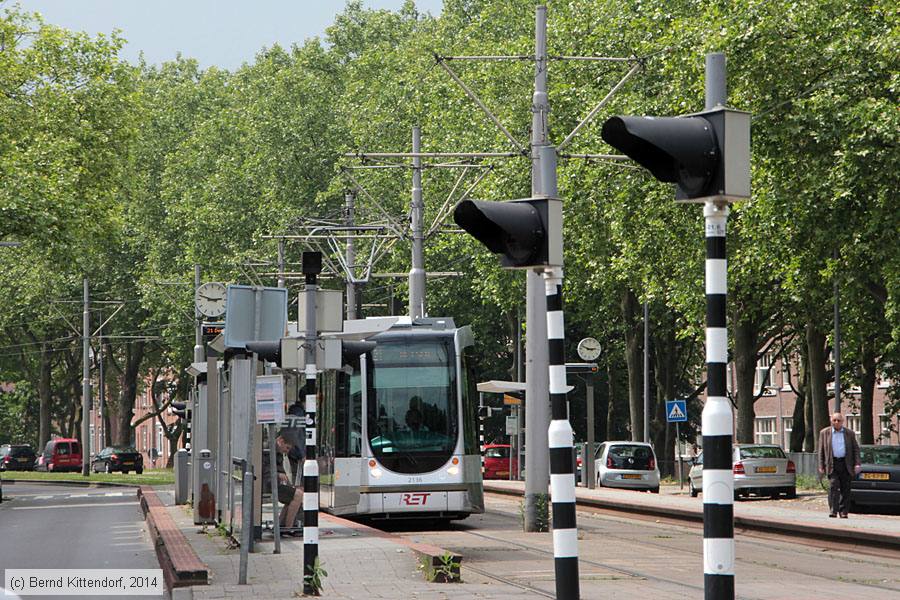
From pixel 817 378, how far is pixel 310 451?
2888 cm

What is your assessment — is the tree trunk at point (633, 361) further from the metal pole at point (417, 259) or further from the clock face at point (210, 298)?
the clock face at point (210, 298)

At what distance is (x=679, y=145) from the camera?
21.1 feet

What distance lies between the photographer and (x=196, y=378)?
2844cm

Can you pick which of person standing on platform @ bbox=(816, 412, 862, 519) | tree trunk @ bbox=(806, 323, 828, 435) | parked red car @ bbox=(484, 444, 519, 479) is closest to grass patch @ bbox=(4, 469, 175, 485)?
parked red car @ bbox=(484, 444, 519, 479)

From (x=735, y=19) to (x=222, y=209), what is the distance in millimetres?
33647

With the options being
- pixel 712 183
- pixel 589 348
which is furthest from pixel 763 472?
pixel 712 183

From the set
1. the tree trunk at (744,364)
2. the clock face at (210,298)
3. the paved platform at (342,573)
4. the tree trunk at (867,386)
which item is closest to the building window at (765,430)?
the tree trunk at (867,386)

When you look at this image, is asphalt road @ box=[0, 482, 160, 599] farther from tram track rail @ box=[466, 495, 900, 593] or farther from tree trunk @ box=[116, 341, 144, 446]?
tree trunk @ box=[116, 341, 144, 446]

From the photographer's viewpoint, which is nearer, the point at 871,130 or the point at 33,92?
the point at 871,130

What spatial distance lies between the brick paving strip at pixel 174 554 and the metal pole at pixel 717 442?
896cm

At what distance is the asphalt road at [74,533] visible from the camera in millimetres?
19587

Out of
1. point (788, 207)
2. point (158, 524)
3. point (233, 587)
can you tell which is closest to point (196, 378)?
point (158, 524)

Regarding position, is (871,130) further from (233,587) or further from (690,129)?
(690,129)

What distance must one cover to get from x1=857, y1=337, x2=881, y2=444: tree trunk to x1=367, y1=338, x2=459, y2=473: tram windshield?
873 inches
